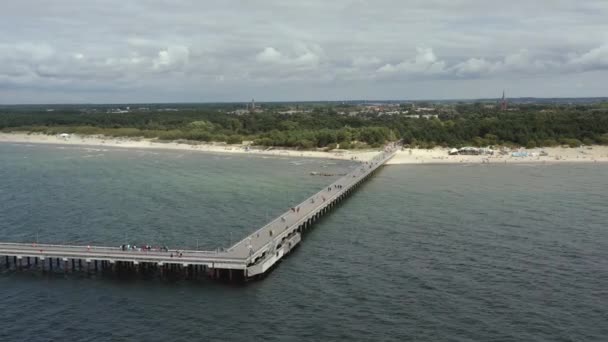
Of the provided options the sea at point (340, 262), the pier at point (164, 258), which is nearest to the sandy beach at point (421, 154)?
the sea at point (340, 262)

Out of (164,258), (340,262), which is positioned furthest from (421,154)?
(164,258)

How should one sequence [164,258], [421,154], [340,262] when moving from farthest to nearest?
[421,154] < [340,262] < [164,258]

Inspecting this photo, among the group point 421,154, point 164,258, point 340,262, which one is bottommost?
point 340,262

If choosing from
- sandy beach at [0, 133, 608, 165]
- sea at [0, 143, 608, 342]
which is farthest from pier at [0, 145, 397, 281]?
sandy beach at [0, 133, 608, 165]

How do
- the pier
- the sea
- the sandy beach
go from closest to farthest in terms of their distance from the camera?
the sea
the pier
the sandy beach

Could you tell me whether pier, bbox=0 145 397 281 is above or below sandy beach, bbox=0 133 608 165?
below

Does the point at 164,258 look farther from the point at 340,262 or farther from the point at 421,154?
the point at 421,154

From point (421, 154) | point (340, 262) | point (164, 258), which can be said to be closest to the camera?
point (164, 258)

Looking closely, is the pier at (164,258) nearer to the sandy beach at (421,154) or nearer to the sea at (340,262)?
the sea at (340,262)

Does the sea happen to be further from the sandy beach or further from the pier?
the sandy beach

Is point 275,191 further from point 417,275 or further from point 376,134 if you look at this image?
point 376,134
